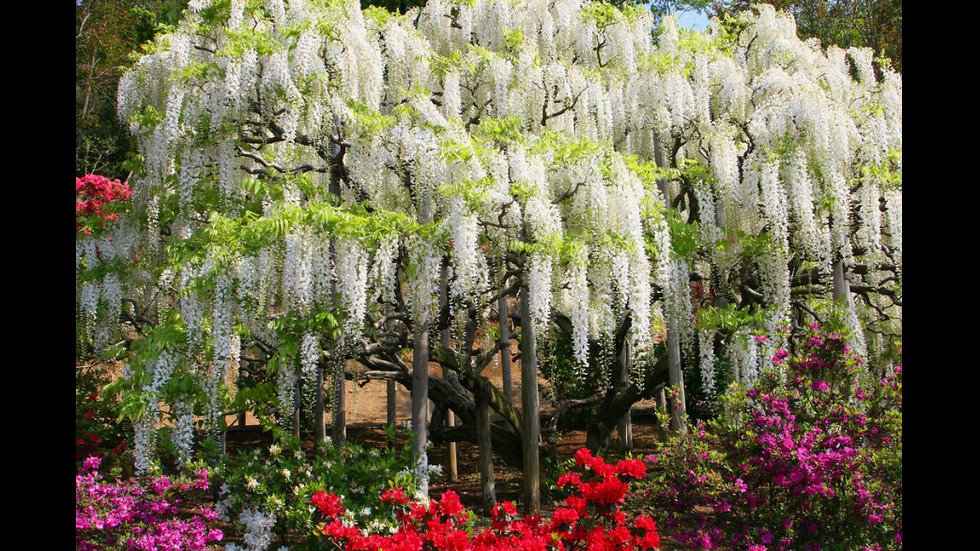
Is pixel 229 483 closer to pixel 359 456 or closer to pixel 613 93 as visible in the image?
pixel 359 456

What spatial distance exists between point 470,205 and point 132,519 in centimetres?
332

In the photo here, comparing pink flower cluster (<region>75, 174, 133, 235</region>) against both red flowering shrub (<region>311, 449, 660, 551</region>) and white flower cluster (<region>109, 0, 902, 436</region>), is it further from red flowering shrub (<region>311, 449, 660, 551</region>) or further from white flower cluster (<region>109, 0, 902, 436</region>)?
red flowering shrub (<region>311, 449, 660, 551</region>)

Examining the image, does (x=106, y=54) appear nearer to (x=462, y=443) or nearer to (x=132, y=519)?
(x=462, y=443)

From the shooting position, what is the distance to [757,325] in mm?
6172

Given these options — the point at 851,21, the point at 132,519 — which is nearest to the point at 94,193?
the point at 132,519

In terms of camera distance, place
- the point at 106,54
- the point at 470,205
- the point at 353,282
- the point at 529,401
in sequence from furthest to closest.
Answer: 1. the point at 106,54
2. the point at 529,401
3. the point at 470,205
4. the point at 353,282

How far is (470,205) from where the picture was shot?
533 cm

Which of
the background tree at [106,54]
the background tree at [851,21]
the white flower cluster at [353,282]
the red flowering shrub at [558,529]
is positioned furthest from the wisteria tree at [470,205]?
the background tree at [106,54]

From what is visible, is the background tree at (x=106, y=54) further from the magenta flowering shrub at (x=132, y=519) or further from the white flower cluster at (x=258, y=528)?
the white flower cluster at (x=258, y=528)

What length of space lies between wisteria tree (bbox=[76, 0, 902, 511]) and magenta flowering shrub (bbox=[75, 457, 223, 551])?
500 millimetres

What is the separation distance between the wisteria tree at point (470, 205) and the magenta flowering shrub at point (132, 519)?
50cm

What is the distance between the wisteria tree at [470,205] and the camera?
17.2 ft

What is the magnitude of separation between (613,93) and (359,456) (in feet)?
16.4
